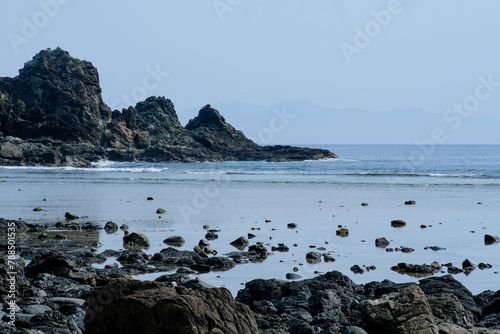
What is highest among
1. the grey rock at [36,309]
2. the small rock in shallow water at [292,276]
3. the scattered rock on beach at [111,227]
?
the small rock in shallow water at [292,276]

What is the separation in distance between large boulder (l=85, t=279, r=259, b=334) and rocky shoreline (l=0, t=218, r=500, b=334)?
13 millimetres

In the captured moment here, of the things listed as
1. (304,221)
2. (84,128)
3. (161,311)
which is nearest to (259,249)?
(304,221)

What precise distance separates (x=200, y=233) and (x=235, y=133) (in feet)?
422

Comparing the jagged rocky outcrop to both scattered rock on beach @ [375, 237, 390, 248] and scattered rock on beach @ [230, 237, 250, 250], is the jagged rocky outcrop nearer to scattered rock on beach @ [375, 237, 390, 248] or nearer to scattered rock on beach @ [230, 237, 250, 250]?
scattered rock on beach @ [230, 237, 250, 250]

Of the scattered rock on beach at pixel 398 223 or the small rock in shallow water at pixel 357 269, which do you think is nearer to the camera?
the small rock in shallow water at pixel 357 269

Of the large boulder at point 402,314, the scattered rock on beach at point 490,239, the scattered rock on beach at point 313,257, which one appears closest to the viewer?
the large boulder at point 402,314

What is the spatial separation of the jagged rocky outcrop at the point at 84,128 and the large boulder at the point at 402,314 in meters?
91.1

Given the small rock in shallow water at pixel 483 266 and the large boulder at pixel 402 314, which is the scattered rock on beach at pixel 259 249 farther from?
the large boulder at pixel 402 314

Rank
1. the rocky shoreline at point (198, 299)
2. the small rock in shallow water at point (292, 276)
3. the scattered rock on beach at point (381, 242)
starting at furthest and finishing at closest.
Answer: the scattered rock on beach at point (381, 242), the small rock in shallow water at point (292, 276), the rocky shoreline at point (198, 299)

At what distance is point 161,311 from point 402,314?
338cm

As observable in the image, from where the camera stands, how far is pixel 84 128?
120m

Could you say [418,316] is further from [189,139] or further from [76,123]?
[189,139]

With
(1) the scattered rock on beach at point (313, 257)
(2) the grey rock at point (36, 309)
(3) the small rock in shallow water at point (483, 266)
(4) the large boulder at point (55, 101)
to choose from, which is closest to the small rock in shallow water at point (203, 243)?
(1) the scattered rock on beach at point (313, 257)

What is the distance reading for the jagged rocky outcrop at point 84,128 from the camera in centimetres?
11262
